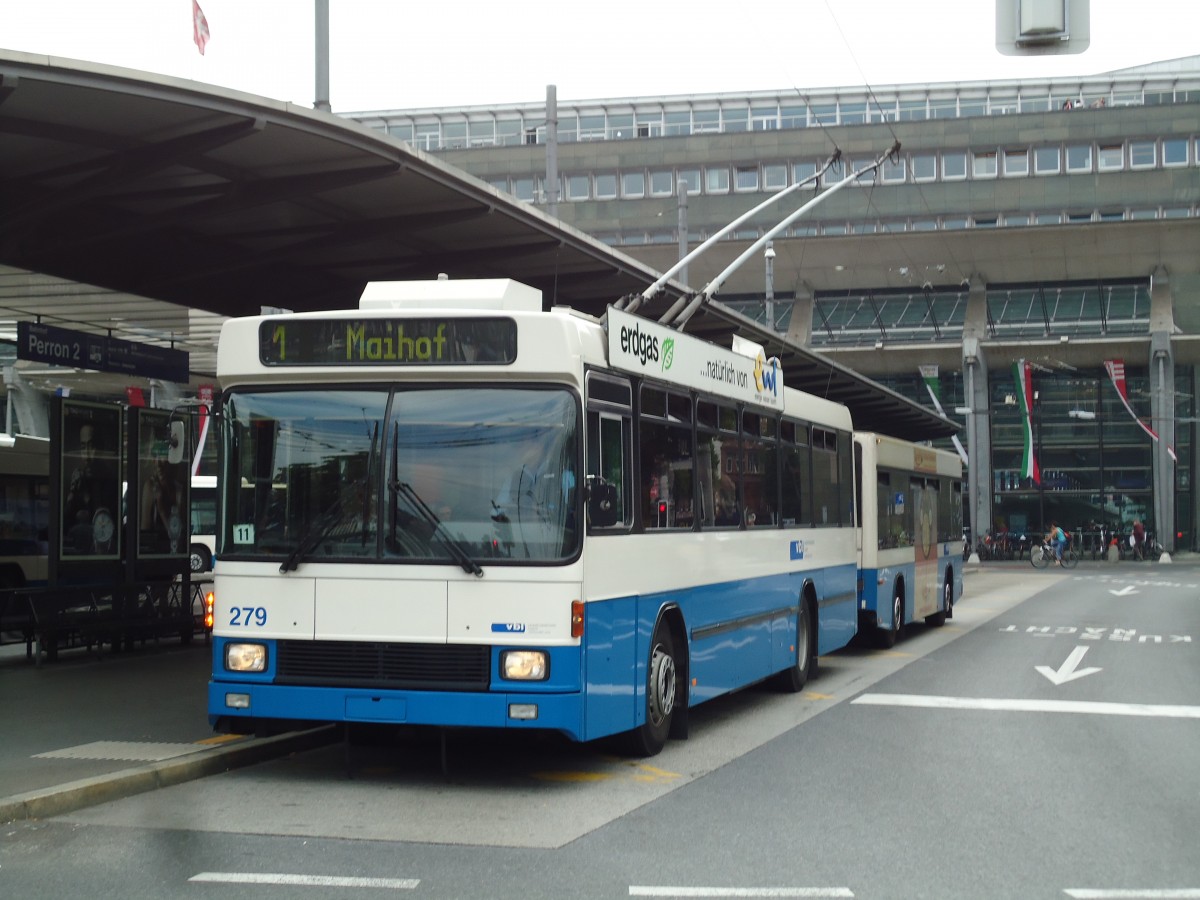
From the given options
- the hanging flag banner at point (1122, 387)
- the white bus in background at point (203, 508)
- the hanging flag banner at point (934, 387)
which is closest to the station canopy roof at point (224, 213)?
the white bus in background at point (203, 508)

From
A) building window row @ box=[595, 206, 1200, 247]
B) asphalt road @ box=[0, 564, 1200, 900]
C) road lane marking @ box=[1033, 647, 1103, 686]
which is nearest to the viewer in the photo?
asphalt road @ box=[0, 564, 1200, 900]

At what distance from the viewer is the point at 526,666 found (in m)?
8.61

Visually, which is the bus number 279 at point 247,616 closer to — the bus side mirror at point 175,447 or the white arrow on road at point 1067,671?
the bus side mirror at point 175,447

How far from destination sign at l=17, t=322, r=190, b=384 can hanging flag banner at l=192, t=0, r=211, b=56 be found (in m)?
3.67

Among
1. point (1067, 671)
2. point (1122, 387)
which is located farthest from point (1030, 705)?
point (1122, 387)

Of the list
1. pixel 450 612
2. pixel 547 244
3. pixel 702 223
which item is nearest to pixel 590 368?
pixel 450 612

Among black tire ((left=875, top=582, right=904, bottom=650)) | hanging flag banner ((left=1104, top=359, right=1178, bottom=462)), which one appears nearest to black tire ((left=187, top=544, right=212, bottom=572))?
black tire ((left=875, top=582, right=904, bottom=650))

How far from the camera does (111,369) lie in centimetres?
1723

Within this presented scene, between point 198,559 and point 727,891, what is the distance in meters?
7.63

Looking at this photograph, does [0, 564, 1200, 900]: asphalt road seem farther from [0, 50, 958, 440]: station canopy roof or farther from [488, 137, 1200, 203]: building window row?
[488, 137, 1200, 203]: building window row

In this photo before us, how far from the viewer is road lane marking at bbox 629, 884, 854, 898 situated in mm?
6250

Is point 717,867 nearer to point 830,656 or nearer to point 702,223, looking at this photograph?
point 830,656

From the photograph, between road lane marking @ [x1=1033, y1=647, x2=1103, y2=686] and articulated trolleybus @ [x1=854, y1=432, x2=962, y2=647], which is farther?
articulated trolleybus @ [x1=854, y1=432, x2=962, y2=647]

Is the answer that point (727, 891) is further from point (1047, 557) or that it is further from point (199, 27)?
point (1047, 557)
